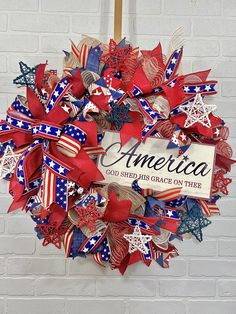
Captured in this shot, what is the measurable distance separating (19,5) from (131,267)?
843 millimetres

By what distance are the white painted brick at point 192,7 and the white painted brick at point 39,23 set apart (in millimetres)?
308

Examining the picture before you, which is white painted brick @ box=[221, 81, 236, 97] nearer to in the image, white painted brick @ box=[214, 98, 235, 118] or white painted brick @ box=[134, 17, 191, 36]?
white painted brick @ box=[214, 98, 235, 118]

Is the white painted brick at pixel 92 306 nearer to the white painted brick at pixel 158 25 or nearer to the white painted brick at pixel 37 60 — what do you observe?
the white painted brick at pixel 37 60

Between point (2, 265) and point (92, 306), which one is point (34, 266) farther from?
point (92, 306)

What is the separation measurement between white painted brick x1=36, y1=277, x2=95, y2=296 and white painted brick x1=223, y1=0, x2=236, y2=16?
893mm

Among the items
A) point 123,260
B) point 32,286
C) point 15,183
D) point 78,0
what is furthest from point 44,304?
point 78,0

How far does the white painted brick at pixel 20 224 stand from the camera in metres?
1.29

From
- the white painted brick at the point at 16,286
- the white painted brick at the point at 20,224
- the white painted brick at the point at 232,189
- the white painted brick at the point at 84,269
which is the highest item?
the white painted brick at the point at 232,189

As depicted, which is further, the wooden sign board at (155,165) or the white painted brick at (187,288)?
the white painted brick at (187,288)

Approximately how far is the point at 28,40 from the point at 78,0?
7.4 inches

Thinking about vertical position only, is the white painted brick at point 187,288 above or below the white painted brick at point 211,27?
below

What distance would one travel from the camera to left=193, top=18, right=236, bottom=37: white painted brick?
128 cm

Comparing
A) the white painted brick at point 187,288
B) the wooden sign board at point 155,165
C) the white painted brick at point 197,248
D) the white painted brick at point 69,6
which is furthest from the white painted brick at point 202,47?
the white painted brick at point 187,288

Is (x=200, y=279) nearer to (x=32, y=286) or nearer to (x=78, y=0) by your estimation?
(x=32, y=286)
